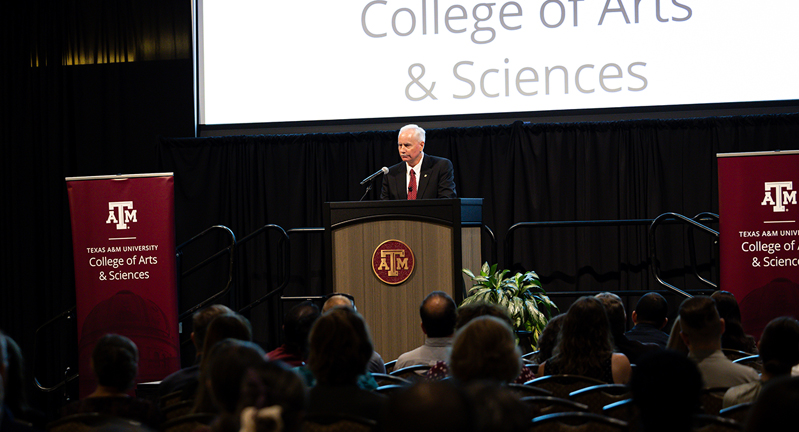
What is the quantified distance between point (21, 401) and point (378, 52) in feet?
17.7

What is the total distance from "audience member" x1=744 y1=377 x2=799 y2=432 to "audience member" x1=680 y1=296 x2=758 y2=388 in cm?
164

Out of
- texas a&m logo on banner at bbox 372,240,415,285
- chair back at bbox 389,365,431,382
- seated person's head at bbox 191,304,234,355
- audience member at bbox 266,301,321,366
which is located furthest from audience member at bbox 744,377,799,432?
texas a&m logo on banner at bbox 372,240,415,285

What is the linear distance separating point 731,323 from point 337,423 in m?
2.57

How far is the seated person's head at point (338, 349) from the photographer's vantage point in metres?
2.26

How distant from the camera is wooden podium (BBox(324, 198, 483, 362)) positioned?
15.1ft

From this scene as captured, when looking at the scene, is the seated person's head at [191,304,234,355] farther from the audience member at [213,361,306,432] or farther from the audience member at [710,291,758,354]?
the audience member at [710,291,758,354]

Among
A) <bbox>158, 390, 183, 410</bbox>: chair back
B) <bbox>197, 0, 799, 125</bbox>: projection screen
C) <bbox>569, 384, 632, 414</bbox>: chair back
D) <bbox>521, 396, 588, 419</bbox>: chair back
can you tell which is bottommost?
<bbox>158, 390, 183, 410</bbox>: chair back

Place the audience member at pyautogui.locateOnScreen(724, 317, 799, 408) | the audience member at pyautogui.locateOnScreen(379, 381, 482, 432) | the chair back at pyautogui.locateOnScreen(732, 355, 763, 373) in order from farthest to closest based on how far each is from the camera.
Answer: the chair back at pyautogui.locateOnScreen(732, 355, 763, 373)
the audience member at pyautogui.locateOnScreen(724, 317, 799, 408)
the audience member at pyautogui.locateOnScreen(379, 381, 482, 432)

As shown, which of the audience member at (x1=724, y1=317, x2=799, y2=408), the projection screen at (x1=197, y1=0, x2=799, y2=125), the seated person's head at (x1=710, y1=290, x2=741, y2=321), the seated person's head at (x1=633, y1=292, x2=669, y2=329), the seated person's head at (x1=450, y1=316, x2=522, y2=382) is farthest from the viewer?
the projection screen at (x1=197, y1=0, x2=799, y2=125)

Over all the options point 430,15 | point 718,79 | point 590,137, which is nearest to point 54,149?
point 430,15

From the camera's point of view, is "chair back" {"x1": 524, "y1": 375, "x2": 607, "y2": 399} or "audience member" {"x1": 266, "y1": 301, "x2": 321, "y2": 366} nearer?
"chair back" {"x1": 524, "y1": 375, "x2": 607, "y2": 399}

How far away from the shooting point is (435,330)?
3.43m

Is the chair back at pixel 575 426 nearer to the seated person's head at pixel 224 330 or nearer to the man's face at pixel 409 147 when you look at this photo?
the seated person's head at pixel 224 330

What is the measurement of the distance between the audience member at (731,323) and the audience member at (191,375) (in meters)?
2.44
